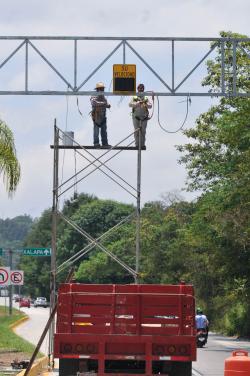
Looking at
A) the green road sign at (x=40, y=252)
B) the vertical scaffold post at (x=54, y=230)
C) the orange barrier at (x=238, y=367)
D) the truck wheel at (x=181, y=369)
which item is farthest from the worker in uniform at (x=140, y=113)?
the green road sign at (x=40, y=252)

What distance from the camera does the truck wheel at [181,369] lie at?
16250 millimetres

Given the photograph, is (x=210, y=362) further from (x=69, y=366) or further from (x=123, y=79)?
(x=69, y=366)

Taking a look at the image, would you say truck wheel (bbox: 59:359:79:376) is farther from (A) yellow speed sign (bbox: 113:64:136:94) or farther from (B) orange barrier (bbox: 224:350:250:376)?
(A) yellow speed sign (bbox: 113:64:136:94)

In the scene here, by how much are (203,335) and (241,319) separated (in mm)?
15697

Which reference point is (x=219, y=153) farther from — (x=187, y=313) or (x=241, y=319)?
(x=187, y=313)

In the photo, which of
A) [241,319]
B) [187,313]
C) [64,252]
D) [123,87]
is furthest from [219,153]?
[64,252]

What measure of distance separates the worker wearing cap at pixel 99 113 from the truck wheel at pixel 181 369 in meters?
8.14

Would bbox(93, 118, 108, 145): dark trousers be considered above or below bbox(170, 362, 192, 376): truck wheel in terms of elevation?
above

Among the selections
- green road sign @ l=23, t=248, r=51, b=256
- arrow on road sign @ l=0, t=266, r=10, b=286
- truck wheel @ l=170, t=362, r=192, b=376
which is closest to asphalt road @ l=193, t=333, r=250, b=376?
green road sign @ l=23, t=248, r=51, b=256

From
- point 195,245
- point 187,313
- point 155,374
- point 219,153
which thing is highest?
point 219,153

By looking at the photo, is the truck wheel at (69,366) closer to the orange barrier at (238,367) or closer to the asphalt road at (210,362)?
the orange barrier at (238,367)

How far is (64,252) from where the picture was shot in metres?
125

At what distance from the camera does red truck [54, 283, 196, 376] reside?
15852mm

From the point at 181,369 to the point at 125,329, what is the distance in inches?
46.7
